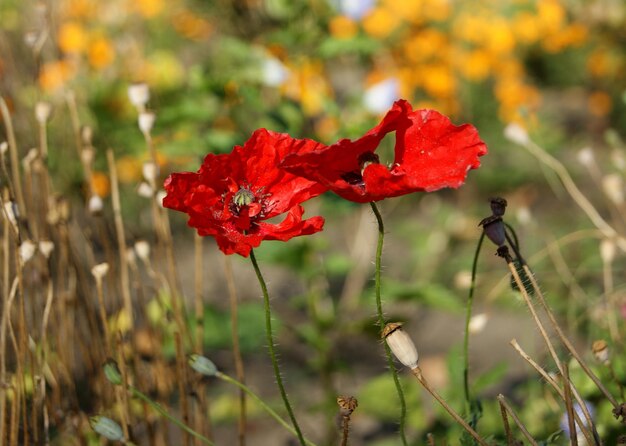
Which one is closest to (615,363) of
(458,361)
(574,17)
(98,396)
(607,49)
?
(458,361)

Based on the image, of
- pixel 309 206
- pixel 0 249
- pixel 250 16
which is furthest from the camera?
pixel 250 16

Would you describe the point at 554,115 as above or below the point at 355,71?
below

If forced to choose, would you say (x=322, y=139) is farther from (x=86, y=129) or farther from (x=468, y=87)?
(x=468, y=87)

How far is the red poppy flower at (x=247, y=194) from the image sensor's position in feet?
2.79

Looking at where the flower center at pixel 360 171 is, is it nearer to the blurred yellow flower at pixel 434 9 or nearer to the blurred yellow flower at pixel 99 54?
the blurred yellow flower at pixel 99 54

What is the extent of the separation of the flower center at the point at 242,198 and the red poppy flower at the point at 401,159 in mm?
89

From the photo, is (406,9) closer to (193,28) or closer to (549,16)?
(549,16)

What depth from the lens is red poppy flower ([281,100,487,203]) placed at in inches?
31.7

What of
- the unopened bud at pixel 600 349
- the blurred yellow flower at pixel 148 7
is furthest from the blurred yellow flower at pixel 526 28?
the unopened bud at pixel 600 349

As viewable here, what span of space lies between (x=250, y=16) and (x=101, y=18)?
183 centimetres

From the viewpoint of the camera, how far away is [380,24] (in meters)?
3.65

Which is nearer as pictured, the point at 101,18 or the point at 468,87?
the point at 468,87

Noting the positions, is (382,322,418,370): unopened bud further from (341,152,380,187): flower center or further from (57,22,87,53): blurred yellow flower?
(57,22,87,53): blurred yellow flower

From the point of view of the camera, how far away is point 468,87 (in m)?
3.84
